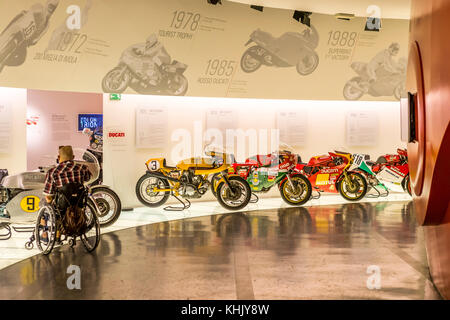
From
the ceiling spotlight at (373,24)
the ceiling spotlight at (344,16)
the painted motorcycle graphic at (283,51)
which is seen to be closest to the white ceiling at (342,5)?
the ceiling spotlight at (344,16)

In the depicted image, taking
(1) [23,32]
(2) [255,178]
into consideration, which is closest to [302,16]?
(2) [255,178]

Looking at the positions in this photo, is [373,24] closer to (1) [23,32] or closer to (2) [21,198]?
(1) [23,32]

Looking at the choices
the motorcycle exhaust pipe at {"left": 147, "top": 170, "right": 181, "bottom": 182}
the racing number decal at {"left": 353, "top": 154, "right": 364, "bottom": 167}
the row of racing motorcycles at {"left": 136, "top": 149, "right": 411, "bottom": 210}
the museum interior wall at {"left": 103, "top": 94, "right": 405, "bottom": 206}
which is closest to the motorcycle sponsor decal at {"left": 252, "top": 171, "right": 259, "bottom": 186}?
the row of racing motorcycles at {"left": 136, "top": 149, "right": 411, "bottom": 210}

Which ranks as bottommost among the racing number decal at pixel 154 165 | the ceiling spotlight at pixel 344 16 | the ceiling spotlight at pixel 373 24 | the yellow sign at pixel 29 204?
the yellow sign at pixel 29 204

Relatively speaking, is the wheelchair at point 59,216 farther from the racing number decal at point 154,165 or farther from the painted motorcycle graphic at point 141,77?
the painted motorcycle graphic at point 141,77

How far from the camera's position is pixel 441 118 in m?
3.36

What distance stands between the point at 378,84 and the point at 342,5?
241 centimetres

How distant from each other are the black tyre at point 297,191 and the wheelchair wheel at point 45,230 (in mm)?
5013

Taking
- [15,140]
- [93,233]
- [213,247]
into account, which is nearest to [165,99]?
[15,140]

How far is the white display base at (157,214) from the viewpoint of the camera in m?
5.85

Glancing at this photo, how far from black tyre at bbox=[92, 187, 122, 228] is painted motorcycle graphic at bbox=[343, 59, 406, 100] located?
6.13 meters

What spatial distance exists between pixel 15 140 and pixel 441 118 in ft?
21.7

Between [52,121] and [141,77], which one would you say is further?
[52,121]

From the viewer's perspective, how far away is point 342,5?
31.0 ft
